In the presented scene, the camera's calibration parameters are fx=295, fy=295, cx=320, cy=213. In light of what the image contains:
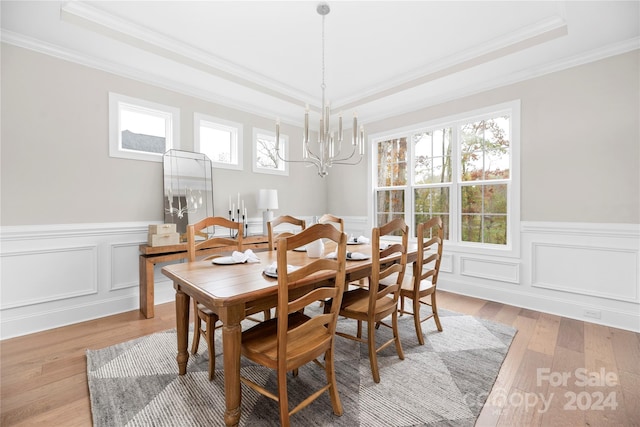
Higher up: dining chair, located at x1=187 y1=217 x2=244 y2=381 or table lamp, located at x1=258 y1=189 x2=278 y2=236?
table lamp, located at x1=258 y1=189 x2=278 y2=236

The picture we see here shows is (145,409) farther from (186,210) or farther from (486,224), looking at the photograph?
(486,224)

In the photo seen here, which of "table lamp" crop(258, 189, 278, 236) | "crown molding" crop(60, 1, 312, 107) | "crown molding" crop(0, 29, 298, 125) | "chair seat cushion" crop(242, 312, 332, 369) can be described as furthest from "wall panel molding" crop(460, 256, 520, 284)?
"crown molding" crop(0, 29, 298, 125)

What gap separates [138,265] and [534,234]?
447 centimetres

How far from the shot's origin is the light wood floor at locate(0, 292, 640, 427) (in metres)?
1.65

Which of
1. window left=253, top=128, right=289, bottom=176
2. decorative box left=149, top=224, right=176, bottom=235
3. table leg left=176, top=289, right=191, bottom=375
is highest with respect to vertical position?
window left=253, top=128, right=289, bottom=176

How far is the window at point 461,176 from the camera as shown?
356 centimetres

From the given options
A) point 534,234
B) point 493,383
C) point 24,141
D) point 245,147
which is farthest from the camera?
point 245,147

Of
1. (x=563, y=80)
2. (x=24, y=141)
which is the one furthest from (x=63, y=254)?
(x=563, y=80)

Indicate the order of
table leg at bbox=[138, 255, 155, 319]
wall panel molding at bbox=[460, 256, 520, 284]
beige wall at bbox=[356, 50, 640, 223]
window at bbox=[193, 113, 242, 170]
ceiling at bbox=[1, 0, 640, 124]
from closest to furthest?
ceiling at bbox=[1, 0, 640, 124] < beige wall at bbox=[356, 50, 640, 223] < table leg at bbox=[138, 255, 155, 319] < wall panel molding at bbox=[460, 256, 520, 284] < window at bbox=[193, 113, 242, 170]

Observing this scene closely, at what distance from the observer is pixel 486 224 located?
3.73 metres

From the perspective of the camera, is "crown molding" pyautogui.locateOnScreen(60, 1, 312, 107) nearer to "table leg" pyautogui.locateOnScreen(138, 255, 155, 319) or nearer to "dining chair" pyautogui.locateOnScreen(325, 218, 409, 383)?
"table leg" pyautogui.locateOnScreen(138, 255, 155, 319)

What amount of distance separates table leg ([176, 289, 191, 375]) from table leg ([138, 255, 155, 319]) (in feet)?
4.28

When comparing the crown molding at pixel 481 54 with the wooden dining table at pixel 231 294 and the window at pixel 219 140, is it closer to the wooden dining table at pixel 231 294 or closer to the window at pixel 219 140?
the window at pixel 219 140

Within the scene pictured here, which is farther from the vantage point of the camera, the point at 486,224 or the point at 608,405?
the point at 486,224
